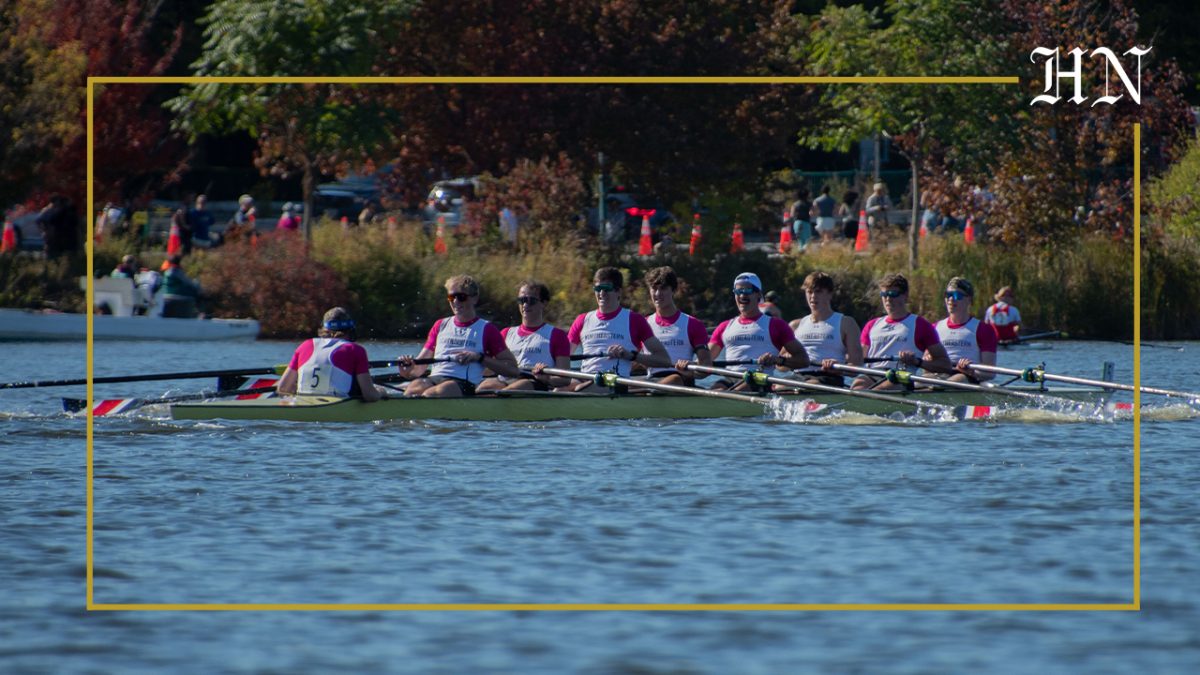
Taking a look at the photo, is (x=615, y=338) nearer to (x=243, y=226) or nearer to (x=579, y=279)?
(x=579, y=279)

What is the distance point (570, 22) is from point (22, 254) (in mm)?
9685

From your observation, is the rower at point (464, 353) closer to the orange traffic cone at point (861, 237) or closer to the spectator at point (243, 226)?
the spectator at point (243, 226)

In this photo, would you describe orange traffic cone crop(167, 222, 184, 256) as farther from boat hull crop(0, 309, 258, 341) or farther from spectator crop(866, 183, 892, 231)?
spectator crop(866, 183, 892, 231)

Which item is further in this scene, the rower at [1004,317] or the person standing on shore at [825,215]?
the person standing on shore at [825,215]

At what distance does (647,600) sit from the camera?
946 cm

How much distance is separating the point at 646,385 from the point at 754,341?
65.3 inches

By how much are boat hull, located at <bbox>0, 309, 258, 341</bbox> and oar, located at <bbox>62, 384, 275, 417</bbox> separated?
462 inches

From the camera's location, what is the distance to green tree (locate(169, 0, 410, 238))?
31688 millimetres

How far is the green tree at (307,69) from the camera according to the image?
31.7m

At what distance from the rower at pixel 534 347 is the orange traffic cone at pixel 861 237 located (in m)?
16.2

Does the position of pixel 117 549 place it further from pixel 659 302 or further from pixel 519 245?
pixel 519 245

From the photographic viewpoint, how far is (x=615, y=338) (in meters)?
17.7

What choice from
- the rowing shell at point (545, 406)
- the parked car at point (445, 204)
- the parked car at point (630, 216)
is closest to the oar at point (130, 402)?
the rowing shell at point (545, 406)

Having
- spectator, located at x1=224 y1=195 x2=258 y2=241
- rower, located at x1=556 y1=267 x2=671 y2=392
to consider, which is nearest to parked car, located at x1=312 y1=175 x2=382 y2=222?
spectator, located at x1=224 y1=195 x2=258 y2=241
